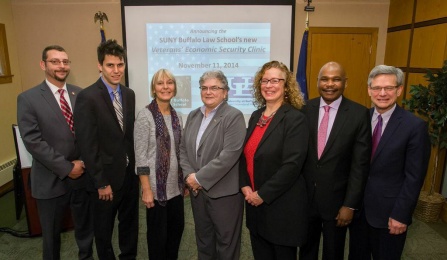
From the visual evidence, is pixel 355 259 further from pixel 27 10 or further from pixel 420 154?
pixel 27 10

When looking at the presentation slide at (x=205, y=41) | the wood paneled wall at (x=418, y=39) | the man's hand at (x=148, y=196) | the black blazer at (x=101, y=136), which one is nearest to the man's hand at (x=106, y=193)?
the black blazer at (x=101, y=136)

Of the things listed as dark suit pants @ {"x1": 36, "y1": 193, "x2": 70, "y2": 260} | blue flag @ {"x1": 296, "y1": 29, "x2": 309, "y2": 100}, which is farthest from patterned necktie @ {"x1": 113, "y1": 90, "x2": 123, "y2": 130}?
blue flag @ {"x1": 296, "y1": 29, "x2": 309, "y2": 100}

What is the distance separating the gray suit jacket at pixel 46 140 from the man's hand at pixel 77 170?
0.09ft

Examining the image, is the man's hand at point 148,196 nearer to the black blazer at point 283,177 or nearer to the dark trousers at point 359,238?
the black blazer at point 283,177

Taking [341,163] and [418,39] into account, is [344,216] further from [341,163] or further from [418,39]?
[418,39]

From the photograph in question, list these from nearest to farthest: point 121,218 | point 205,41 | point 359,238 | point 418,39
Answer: point 359,238 < point 121,218 < point 418,39 < point 205,41

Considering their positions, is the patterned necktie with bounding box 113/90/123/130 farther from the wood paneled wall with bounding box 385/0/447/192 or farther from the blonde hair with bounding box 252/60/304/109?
the wood paneled wall with bounding box 385/0/447/192

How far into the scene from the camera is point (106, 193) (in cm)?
200

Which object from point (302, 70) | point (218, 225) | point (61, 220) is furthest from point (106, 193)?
point (302, 70)

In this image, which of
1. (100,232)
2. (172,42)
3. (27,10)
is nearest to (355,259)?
(100,232)

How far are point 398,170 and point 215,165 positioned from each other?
3.34ft

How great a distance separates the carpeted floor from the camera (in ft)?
8.51

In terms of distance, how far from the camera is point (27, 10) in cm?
431

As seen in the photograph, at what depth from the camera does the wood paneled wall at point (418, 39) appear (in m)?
3.29
